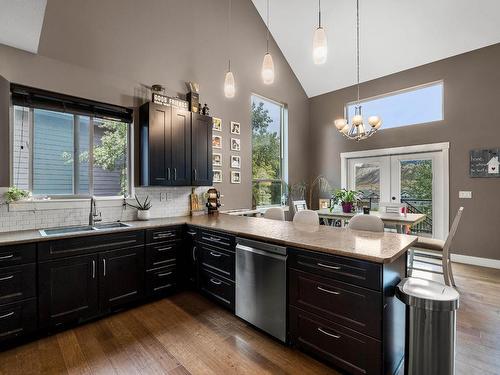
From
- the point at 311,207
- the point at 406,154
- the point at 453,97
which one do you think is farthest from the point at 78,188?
the point at 453,97

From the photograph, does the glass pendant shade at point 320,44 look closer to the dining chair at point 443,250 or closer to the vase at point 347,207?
the dining chair at point 443,250

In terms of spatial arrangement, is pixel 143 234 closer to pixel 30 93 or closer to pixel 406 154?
pixel 30 93

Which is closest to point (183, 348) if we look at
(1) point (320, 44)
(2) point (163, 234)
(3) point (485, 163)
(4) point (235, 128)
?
(2) point (163, 234)

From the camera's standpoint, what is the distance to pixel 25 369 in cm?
184

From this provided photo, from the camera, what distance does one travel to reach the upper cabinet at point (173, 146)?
325cm

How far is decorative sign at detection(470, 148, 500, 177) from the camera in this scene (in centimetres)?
407

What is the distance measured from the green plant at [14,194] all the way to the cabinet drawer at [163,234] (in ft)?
4.12

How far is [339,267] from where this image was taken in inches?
68.2

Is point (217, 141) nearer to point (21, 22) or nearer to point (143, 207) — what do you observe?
point (143, 207)

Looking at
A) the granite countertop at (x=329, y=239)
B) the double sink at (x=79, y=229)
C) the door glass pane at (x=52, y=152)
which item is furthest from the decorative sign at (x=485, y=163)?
the door glass pane at (x=52, y=152)

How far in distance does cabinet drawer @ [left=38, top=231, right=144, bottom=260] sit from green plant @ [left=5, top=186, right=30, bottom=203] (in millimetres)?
693

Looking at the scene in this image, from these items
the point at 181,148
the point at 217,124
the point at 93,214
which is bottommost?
the point at 93,214

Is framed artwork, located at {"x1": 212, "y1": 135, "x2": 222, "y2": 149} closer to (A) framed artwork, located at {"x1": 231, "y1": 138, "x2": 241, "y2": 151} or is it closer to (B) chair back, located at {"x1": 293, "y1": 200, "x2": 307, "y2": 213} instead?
(A) framed artwork, located at {"x1": 231, "y1": 138, "x2": 241, "y2": 151}

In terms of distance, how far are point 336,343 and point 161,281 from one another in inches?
80.8
